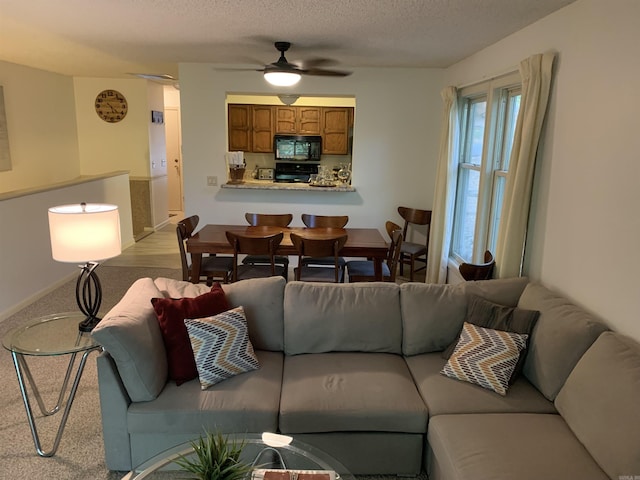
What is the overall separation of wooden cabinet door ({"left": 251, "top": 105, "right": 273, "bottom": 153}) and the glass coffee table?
6.38m

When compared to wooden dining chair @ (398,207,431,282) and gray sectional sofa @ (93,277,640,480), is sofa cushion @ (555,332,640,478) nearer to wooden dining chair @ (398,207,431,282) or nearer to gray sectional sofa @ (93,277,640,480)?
gray sectional sofa @ (93,277,640,480)

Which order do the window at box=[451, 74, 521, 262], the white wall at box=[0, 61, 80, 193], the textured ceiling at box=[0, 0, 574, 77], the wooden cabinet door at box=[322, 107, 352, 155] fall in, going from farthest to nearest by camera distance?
the wooden cabinet door at box=[322, 107, 352, 155] < the white wall at box=[0, 61, 80, 193] < the window at box=[451, 74, 521, 262] < the textured ceiling at box=[0, 0, 574, 77]

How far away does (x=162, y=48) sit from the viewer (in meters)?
4.18

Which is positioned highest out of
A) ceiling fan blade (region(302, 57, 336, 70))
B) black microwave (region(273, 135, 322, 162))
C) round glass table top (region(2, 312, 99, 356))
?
ceiling fan blade (region(302, 57, 336, 70))

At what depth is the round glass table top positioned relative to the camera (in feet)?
7.45

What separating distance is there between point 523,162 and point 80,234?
8.44 ft

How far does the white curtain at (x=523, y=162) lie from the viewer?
277 centimetres

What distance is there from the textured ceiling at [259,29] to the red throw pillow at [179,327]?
1.73 m

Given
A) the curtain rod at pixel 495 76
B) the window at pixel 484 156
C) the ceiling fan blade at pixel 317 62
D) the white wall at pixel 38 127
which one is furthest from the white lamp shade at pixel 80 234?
the white wall at pixel 38 127

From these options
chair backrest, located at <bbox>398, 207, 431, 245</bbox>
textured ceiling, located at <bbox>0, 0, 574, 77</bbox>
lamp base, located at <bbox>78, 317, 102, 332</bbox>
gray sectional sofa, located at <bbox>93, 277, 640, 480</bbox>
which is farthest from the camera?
chair backrest, located at <bbox>398, 207, 431, 245</bbox>

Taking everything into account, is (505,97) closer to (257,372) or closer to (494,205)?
(494,205)

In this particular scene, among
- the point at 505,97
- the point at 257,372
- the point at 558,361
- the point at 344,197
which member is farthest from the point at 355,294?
the point at 344,197

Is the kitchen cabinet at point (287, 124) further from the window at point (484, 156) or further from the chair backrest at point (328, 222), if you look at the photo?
the chair backrest at point (328, 222)

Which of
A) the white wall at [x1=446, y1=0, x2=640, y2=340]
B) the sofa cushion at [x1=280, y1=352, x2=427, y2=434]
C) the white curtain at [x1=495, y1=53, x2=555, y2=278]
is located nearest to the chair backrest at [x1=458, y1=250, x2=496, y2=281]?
the white curtain at [x1=495, y1=53, x2=555, y2=278]
